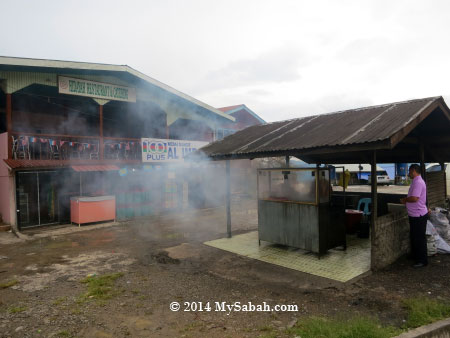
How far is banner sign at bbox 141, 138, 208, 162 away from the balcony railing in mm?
683

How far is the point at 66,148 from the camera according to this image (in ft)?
38.4

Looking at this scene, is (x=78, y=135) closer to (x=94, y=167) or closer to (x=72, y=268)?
(x=94, y=167)

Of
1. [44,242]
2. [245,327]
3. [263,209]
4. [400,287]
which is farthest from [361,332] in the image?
[44,242]

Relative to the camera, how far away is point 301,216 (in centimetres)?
674

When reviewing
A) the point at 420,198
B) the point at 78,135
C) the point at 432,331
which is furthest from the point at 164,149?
the point at 432,331

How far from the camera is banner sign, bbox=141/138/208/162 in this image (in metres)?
13.1

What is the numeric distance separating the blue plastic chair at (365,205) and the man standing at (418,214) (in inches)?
121

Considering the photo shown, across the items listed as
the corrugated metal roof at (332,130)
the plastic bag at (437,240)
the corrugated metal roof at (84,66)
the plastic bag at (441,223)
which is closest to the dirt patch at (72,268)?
the corrugated metal roof at (332,130)

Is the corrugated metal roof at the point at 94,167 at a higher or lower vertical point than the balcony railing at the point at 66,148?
lower

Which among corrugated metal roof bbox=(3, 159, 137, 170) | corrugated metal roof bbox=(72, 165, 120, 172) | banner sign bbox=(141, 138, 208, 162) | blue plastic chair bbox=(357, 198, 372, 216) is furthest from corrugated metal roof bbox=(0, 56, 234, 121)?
blue plastic chair bbox=(357, 198, 372, 216)

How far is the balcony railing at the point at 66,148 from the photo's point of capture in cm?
1054

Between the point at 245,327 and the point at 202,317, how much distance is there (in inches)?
25.6

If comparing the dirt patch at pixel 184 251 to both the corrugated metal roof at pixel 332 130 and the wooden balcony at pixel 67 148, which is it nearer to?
the corrugated metal roof at pixel 332 130

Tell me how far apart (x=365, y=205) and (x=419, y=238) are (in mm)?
3621
